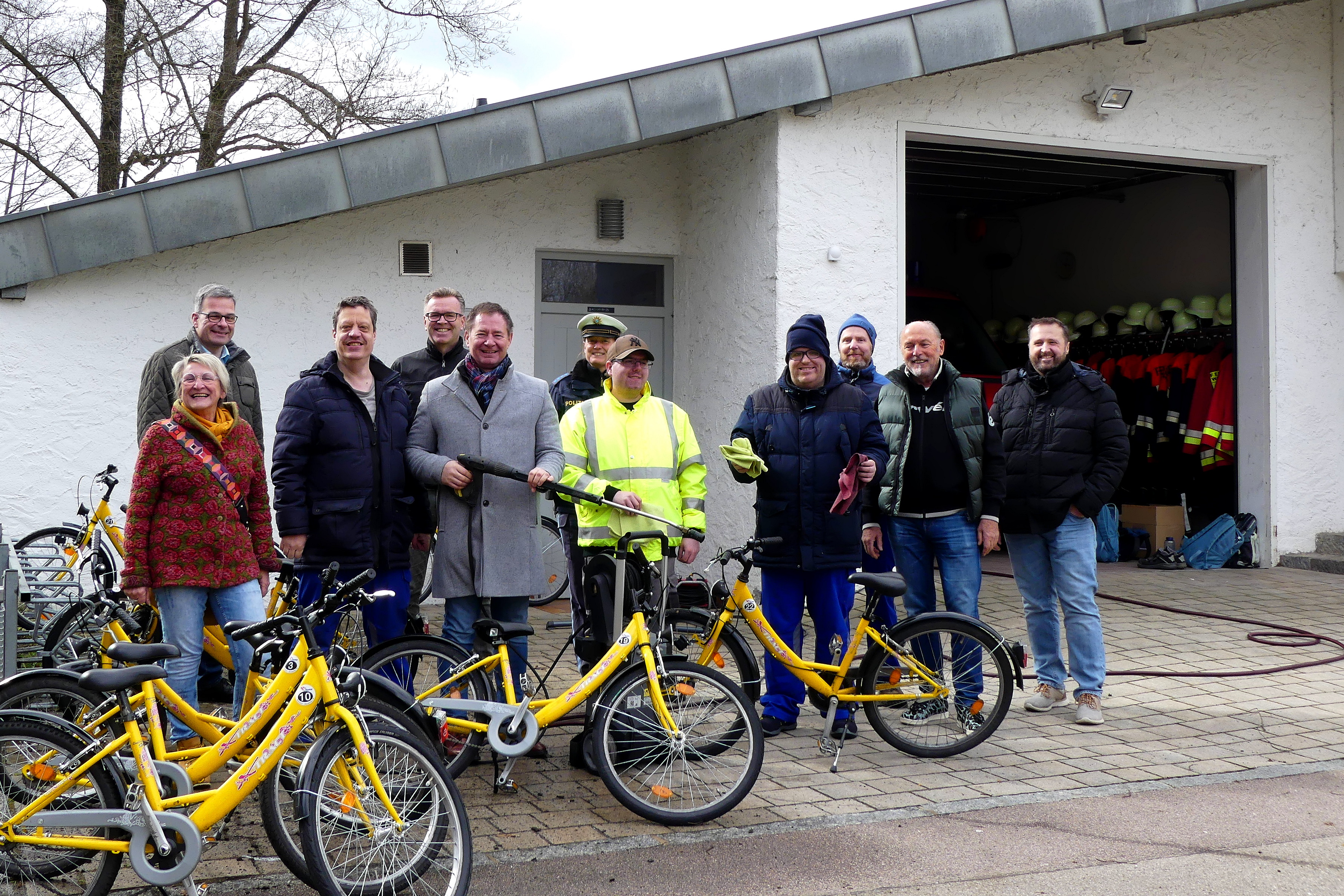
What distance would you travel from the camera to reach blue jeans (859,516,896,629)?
6188 mm

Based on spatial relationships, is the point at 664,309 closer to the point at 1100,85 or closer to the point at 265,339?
the point at 265,339

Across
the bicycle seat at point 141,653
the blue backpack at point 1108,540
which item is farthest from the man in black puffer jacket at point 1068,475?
the blue backpack at point 1108,540

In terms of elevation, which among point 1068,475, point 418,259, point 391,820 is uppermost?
point 418,259

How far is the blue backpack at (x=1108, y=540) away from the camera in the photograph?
12352 mm

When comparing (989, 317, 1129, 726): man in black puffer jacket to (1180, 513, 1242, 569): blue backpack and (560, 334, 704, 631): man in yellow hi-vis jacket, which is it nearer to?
(560, 334, 704, 631): man in yellow hi-vis jacket

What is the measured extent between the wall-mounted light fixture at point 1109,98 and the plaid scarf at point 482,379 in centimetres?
671

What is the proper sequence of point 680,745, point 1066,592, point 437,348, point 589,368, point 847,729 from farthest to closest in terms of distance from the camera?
point 589,368 → point 437,348 → point 1066,592 → point 847,729 → point 680,745

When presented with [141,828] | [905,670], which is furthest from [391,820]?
[905,670]

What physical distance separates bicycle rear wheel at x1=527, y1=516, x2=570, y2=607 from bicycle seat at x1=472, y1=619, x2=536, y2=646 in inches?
170

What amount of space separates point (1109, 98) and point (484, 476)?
7032 mm

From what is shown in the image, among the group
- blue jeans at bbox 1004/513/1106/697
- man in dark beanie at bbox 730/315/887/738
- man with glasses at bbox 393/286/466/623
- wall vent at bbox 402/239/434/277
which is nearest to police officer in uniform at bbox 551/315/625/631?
man with glasses at bbox 393/286/466/623

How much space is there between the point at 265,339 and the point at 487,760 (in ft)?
15.9

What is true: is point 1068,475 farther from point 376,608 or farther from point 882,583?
point 376,608

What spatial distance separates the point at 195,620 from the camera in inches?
190
